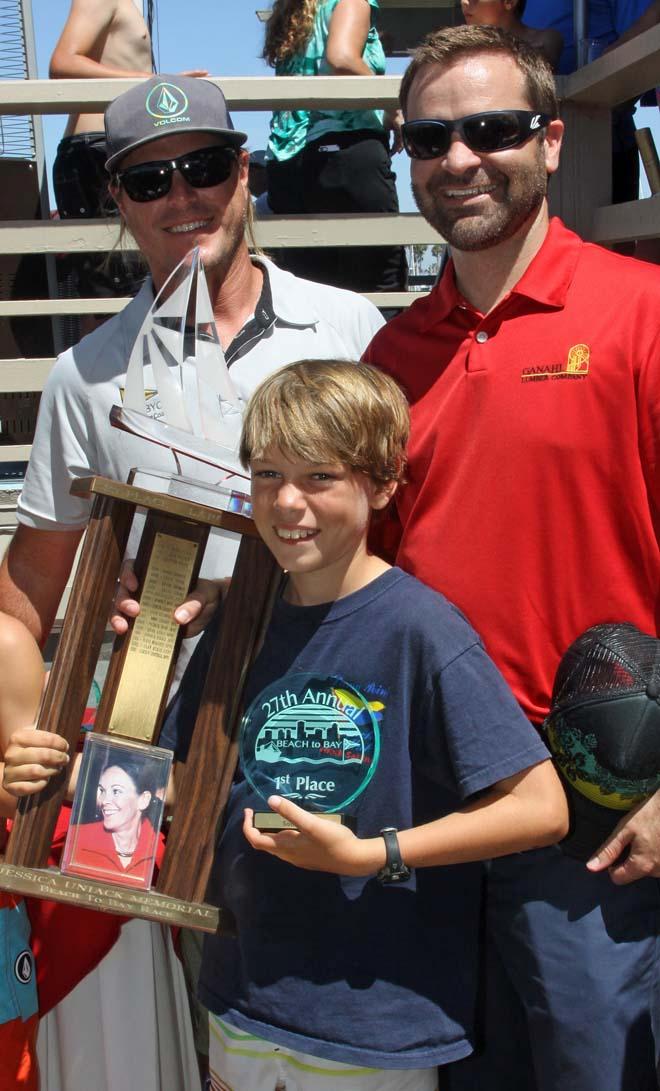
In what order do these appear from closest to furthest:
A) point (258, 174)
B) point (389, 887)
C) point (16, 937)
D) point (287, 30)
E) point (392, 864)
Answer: point (392, 864) → point (389, 887) → point (16, 937) → point (287, 30) → point (258, 174)

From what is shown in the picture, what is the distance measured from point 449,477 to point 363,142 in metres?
2.68

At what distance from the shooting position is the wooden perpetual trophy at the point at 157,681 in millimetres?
1850

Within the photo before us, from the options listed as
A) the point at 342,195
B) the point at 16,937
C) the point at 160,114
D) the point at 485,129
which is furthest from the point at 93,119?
the point at 16,937

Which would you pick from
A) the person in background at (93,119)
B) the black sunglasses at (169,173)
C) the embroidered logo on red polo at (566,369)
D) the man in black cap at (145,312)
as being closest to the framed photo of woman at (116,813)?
the man in black cap at (145,312)

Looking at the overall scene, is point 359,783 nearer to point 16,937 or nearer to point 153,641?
point 153,641

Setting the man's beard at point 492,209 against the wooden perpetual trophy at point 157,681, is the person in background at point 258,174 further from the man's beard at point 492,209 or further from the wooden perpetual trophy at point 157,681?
the wooden perpetual trophy at point 157,681

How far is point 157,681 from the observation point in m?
1.89

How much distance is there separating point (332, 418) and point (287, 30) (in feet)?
9.85

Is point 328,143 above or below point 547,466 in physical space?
above

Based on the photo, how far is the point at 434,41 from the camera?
6.47 ft

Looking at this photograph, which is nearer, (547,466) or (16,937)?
(547,466)

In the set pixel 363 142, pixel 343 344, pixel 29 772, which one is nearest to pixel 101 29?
pixel 363 142

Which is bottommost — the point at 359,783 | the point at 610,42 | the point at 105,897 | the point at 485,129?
the point at 105,897

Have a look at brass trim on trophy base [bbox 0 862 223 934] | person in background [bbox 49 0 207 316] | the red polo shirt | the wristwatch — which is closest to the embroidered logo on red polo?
the red polo shirt
